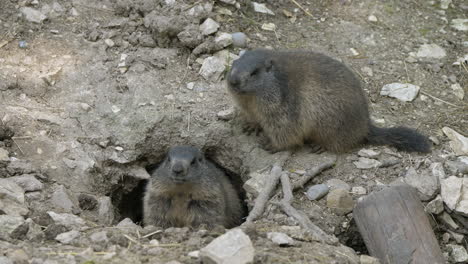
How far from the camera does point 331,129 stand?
6312mm

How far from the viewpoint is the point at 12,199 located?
5.00m

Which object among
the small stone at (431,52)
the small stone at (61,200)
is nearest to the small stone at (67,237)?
the small stone at (61,200)

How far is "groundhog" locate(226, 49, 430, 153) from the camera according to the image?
6.28m

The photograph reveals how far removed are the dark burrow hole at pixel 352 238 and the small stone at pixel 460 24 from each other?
3700mm

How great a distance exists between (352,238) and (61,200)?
2572 millimetres

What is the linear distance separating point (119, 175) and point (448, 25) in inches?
181

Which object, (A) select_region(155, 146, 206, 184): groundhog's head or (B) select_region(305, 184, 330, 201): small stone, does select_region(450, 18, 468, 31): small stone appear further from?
(A) select_region(155, 146, 206, 184): groundhog's head

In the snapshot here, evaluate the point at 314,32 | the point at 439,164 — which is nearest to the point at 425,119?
the point at 439,164

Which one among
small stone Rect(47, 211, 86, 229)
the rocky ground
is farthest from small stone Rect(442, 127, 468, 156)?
small stone Rect(47, 211, 86, 229)

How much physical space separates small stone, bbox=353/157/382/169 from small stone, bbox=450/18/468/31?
9.39ft

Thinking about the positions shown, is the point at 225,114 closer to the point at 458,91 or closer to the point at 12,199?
the point at 12,199

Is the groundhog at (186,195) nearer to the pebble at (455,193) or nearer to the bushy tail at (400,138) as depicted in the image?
the bushy tail at (400,138)

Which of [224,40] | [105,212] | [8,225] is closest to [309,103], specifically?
[224,40]

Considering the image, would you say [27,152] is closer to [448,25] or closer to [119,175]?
[119,175]
